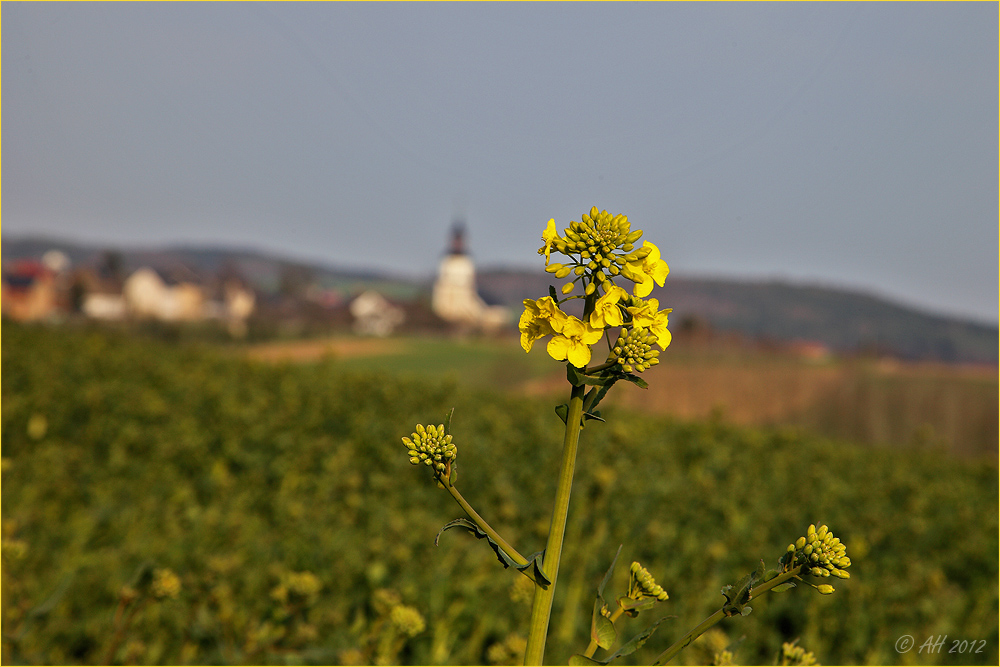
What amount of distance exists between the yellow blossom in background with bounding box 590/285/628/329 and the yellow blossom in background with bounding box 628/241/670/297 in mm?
33

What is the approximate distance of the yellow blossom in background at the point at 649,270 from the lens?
0.62 metres

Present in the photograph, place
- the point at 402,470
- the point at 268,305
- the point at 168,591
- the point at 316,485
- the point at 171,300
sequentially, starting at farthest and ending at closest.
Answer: the point at 171,300
the point at 268,305
the point at 402,470
the point at 316,485
the point at 168,591

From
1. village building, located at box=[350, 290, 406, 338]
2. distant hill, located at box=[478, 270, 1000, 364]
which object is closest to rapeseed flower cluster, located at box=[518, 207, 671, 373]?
distant hill, located at box=[478, 270, 1000, 364]

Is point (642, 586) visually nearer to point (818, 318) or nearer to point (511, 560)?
point (511, 560)

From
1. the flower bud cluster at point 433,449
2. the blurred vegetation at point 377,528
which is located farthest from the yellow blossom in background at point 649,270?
the blurred vegetation at point 377,528

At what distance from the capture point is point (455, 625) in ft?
8.10

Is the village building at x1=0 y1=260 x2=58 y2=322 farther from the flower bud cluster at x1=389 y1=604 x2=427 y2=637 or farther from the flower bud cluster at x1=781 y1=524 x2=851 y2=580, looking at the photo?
the flower bud cluster at x1=781 y1=524 x2=851 y2=580

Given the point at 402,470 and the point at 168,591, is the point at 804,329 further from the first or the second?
the point at 168,591

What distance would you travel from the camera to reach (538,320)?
1.98ft

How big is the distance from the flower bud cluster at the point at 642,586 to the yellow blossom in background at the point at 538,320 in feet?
0.98

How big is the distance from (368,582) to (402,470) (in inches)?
82.3

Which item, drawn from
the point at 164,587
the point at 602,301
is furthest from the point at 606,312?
the point at 164,587

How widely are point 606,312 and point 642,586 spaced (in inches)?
14.1

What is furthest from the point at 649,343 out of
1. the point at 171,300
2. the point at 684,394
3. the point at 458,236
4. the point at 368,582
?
the point at 458,236
